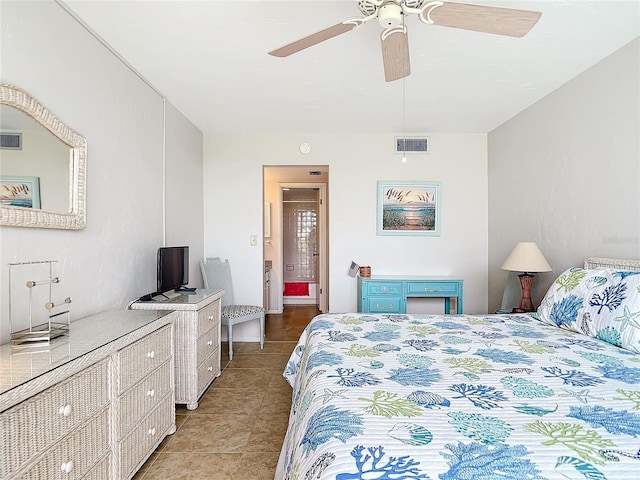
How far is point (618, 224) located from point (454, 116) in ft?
5.87

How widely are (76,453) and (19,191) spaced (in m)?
1.13

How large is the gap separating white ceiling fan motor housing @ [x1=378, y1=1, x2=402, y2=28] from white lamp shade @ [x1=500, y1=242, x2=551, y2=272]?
2161 millimetres

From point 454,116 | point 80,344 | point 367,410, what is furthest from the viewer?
point 454,116

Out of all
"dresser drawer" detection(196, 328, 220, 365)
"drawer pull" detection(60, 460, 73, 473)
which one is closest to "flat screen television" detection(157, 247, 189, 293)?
"dresser drawer" detection(196, 328, 220, 365)

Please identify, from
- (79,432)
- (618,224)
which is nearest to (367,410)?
(79,432)

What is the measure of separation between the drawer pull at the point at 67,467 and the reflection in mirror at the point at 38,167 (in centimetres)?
98

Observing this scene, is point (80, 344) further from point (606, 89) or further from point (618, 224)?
point (606, 89)

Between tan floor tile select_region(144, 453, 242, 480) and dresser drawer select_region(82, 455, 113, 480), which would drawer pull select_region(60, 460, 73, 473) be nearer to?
dresser drawer select_region(82, 455, 113, 480)

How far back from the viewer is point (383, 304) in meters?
3.69

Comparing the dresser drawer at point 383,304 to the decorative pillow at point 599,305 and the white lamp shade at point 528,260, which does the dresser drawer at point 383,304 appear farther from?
the decorative pillow at point 599,305

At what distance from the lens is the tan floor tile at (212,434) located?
2.04 meters

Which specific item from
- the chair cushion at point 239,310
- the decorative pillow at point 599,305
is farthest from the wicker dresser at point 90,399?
the decorative pillow at point 599,305

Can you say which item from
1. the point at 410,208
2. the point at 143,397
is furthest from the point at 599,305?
the point at 143,397

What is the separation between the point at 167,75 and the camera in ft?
8.47
